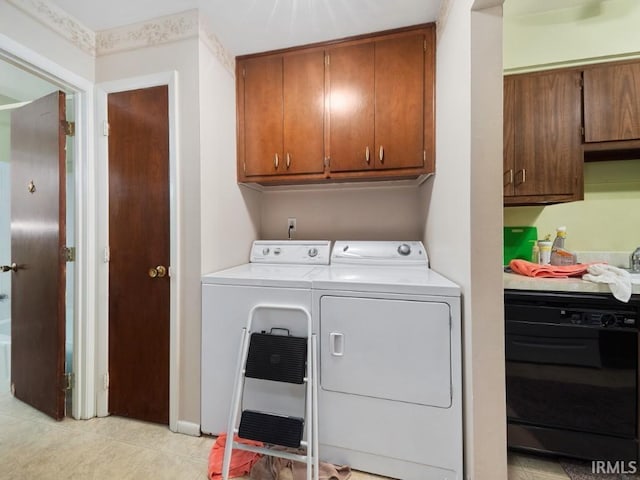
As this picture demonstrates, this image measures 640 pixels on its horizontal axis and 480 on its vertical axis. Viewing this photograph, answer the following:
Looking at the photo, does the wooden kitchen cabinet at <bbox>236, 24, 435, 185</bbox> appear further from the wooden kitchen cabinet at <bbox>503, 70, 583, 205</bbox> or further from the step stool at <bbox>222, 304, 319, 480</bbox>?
the step stool at <bbox>222, 304, 319, 480</bbox>

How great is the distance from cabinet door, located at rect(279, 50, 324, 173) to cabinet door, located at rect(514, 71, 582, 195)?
1233mm

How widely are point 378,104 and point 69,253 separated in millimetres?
2198

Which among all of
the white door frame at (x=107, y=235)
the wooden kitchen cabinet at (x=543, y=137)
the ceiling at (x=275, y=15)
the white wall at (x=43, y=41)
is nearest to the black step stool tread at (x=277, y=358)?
the white door frame at (x=107, y=235)

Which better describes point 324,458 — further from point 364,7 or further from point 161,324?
point 364,7

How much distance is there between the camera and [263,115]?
194 cm

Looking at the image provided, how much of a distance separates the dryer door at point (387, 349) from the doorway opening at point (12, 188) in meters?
1.68

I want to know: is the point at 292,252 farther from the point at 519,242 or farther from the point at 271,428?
the point at 519,242

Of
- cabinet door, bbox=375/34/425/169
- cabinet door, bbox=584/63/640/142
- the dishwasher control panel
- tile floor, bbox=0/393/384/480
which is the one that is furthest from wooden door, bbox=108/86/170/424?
cabinet door, bbox=584/63/640/142

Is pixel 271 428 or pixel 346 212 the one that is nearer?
pixel 271 428

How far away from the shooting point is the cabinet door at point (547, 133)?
1.56 meters

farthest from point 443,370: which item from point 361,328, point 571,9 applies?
point 571,9

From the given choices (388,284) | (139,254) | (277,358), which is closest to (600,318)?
(388,284)

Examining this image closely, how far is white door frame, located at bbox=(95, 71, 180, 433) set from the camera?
5.17 ft

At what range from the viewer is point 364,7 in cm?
152
